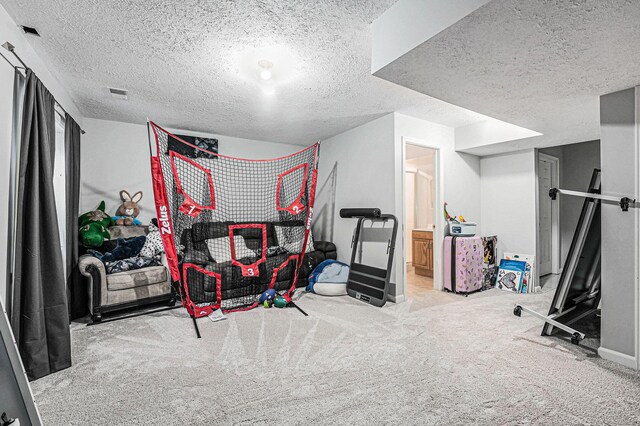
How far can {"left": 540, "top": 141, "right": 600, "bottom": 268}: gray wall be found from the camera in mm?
5020

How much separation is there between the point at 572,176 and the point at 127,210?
23.5ft

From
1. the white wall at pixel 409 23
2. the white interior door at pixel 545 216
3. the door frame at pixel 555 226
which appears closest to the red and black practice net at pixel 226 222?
the white wall at pixel 409 23

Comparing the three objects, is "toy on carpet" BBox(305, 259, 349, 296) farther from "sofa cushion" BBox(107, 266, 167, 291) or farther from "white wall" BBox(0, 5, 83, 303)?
"white wall" BBox(0, 5, 83, 303)

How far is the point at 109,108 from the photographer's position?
3527 mm

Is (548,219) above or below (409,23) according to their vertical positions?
below

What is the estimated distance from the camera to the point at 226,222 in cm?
434

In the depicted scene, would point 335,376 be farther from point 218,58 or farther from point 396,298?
point 218,58

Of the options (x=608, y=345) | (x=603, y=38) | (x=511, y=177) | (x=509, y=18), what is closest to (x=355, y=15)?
(x=509, y=18)

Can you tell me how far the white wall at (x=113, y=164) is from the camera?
3881mm

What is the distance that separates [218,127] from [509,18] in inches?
149

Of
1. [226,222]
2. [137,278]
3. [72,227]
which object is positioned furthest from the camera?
[226,222]

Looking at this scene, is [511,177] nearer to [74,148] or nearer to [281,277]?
[281,277]

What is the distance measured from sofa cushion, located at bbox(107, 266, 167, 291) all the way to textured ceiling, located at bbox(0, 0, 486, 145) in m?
1.90

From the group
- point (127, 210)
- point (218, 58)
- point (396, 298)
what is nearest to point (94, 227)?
point (127, 210)
